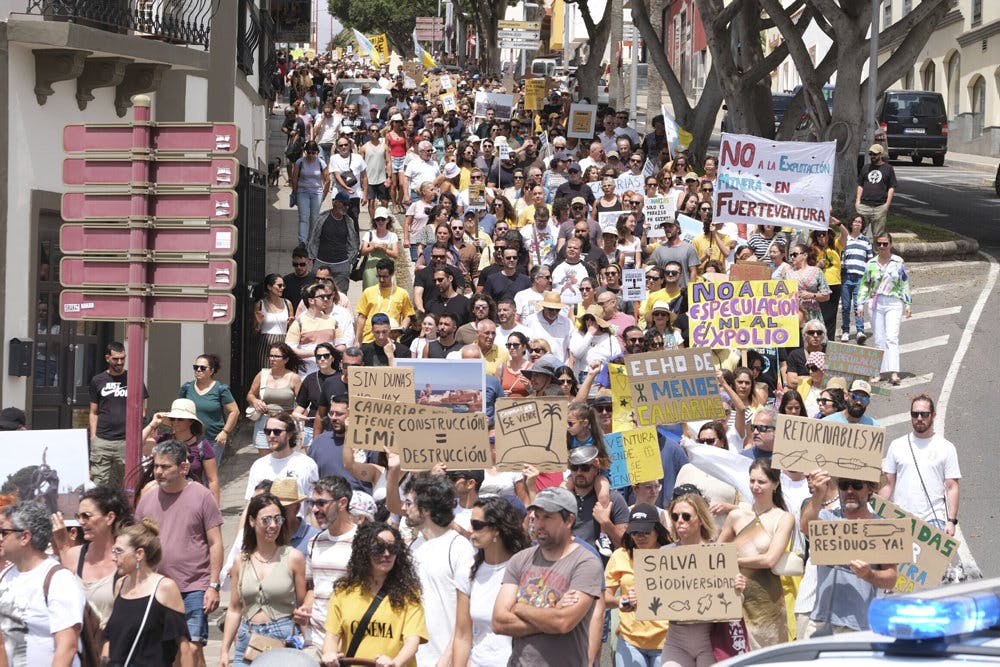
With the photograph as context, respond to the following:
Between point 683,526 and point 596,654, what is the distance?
2.80ft

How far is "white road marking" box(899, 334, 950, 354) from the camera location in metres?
19.3

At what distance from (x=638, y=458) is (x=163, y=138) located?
347cm

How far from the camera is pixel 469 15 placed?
9200cm

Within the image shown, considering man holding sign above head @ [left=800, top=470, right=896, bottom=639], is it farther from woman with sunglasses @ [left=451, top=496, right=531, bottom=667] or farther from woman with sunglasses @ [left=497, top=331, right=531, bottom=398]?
woman with sunglasses @ [left=497, top=331, right=531, bottom=398]

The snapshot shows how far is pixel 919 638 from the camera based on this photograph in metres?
2.94

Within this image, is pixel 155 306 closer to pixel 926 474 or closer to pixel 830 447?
pixel 830 447

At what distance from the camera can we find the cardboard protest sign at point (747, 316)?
1345cm

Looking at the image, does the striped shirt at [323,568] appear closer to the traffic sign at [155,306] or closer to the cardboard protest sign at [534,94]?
the traffic sign at [155,306]

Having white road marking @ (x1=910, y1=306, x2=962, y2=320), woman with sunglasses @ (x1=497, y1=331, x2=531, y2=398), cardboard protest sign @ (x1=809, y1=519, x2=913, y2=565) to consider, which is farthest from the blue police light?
white road marking @ (x1=910, y1=306, x2=962, y2=320)

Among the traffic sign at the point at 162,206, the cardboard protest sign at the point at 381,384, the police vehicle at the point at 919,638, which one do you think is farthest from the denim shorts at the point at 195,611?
the police vehicle at the point at 919,638

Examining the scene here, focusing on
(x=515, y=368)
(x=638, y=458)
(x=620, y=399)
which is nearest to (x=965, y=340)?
(x=515, y=368)

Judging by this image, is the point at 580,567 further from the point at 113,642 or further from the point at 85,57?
the point at 85,57

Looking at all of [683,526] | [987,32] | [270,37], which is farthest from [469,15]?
[683,526]

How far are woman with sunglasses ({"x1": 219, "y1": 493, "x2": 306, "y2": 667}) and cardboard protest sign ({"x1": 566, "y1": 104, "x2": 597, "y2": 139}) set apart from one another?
19538 millimetres
